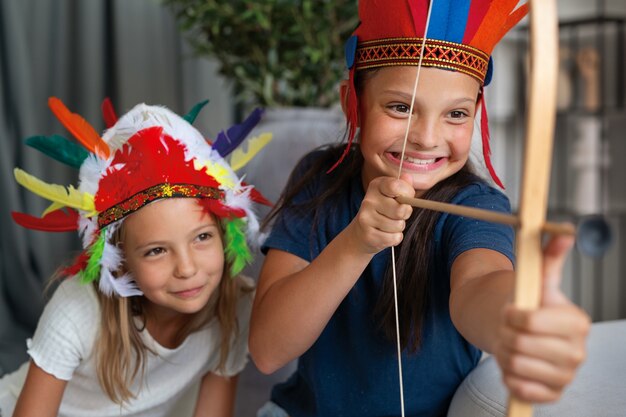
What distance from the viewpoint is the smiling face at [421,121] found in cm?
86

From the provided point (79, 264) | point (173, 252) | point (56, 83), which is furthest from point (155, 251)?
point (56, 83)

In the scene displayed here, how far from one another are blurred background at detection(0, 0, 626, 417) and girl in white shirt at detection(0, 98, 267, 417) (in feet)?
0.89

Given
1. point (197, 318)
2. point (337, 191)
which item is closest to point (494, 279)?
point (337, 191)

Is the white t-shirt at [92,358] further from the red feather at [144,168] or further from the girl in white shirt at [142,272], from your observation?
the red feather at [144,168]

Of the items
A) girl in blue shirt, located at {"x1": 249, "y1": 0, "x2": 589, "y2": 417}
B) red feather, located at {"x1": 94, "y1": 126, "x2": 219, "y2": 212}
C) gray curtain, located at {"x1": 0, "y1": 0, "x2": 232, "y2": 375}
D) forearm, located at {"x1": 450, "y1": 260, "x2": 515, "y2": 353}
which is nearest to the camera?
forearm, located at {"x1": 450, "y1": 260, "x2": 515, "y2": 353}

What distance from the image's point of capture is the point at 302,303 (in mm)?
910

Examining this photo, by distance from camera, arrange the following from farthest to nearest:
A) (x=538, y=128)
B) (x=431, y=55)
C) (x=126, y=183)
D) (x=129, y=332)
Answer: (x=129, y=332)
(x=126, y=183)
(x=431, y=55)
(x=538, y=128)

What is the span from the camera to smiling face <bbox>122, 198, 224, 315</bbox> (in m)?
1.08

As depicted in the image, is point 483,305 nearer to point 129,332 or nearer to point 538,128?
point 538,128

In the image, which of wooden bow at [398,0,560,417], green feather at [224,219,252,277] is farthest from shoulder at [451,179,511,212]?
wooden bow at [398,0,560,417]

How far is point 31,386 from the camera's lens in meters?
1.13

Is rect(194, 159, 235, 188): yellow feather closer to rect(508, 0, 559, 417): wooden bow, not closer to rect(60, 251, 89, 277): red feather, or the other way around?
rect(60, 251, 89, 277): red feather

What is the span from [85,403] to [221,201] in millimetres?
440

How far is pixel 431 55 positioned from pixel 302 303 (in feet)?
1.12
